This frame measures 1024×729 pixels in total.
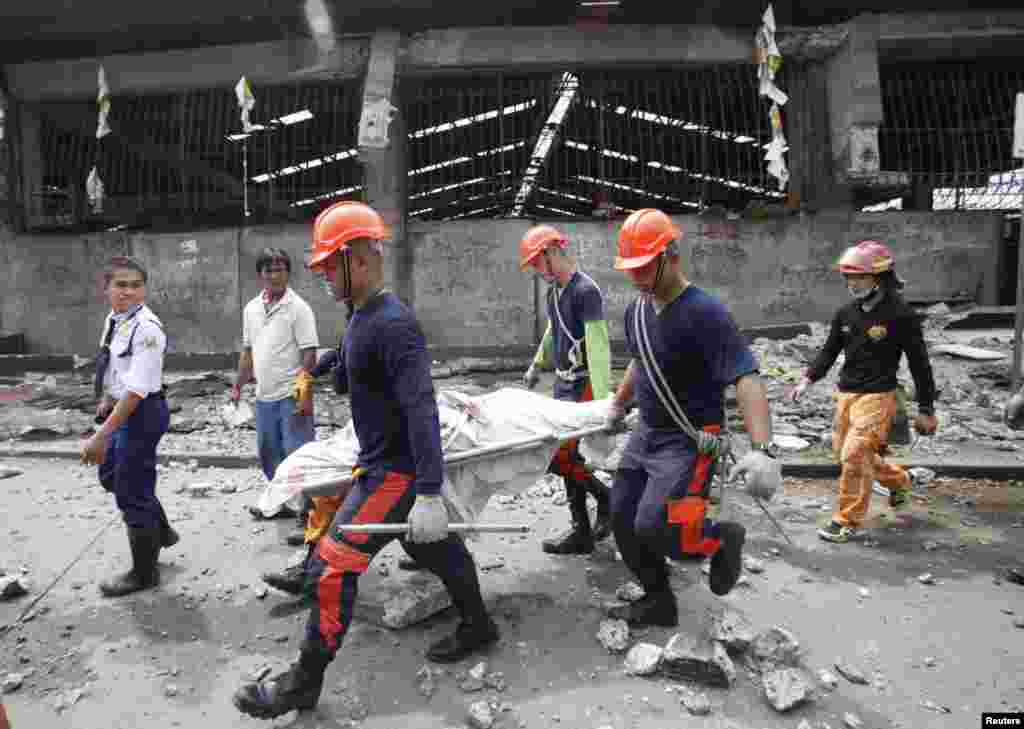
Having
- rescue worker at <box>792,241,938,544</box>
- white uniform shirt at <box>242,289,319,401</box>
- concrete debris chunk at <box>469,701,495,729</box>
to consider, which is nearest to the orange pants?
rescue worker at <box>792,241,938,544</box>

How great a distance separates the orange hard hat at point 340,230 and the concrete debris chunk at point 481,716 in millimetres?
1760

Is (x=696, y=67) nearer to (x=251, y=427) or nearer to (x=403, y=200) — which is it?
(x=403, y=200)

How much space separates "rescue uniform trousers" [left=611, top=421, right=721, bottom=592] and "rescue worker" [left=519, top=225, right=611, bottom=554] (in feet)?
2.56

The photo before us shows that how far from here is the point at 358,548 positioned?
262cm

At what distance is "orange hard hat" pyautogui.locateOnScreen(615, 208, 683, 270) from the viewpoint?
2.88 m

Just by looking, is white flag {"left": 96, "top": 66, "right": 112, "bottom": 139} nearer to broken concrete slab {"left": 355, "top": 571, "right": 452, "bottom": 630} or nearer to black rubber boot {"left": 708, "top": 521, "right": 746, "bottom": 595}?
broken concrete slab {"left": 355, "top": 571, "right": 452, "bottom": 630}

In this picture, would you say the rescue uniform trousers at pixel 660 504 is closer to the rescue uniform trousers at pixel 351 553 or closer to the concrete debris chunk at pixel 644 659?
the concrete debris chunk at pixel 644 659

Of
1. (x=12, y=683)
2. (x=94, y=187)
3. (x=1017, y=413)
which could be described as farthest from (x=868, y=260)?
(x=94, y=187)

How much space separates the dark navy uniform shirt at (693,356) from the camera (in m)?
2.87

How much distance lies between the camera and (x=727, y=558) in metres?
3.04

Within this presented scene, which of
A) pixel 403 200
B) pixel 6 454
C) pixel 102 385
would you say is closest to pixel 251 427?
pixel 6 454

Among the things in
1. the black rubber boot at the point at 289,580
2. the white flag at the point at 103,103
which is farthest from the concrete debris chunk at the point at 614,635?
the white flag at the point at 103,103

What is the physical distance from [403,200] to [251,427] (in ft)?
13.1

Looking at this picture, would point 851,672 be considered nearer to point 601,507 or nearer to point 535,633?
point 535,633
